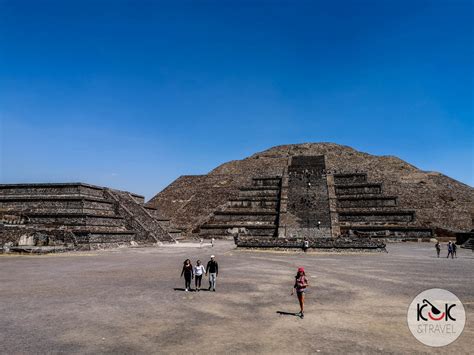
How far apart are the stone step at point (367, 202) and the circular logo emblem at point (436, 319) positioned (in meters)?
26.6

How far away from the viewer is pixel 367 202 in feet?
119

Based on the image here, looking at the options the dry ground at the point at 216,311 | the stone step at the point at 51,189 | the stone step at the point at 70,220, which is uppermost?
the stone step at the point at 51,189

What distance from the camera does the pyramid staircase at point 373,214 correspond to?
3203cm

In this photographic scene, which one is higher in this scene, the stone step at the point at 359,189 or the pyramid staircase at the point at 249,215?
the stone step at the point at 359,189

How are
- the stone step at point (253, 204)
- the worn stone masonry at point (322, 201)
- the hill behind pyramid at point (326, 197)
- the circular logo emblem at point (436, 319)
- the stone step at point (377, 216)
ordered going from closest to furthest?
the circular logo emblem at point (436, 319) < the worn stone masonry at point (322, 201) < the stone step at point (377, 216) < the hill behind pyramid at point (326, 197) < the stone step at point (253, 204)

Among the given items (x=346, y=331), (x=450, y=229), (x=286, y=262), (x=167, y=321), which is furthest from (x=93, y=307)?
(x=450, y=229)

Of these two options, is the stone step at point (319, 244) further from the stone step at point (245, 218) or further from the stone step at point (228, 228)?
the stone step at point (245, 218)

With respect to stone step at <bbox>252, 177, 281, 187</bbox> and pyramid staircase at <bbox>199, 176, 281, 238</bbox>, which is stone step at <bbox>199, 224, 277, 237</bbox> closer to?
pyramid staircase at <bbox>199, 176, 281, 238</bbox>

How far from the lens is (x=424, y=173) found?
144 ft

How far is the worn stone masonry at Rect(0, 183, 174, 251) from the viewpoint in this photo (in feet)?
80.5

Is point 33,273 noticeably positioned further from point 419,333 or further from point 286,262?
point 419,333

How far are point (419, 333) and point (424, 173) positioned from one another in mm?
41437

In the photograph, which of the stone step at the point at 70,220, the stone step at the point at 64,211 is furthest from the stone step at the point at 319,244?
the stone step at the point at 64,211

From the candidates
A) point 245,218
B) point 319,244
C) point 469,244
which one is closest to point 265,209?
point 245,218
